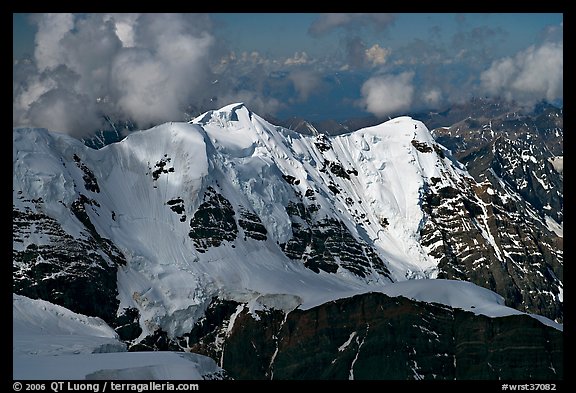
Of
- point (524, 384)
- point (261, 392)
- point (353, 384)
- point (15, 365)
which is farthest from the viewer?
point (15, 365)

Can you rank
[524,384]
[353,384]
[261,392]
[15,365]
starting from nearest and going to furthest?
[261,392] → [353,384] → [524,384] → [15,365]

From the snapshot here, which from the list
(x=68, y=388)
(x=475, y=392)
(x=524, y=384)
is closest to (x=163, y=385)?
(x=68, y=388)

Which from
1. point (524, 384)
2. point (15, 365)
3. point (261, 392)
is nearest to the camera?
point (261, 392)
